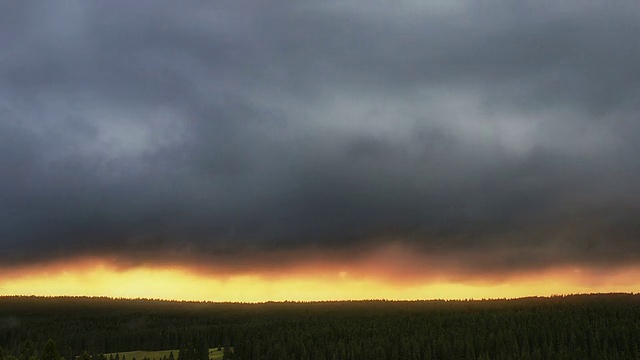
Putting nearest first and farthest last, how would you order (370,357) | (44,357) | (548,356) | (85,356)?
(85,356) → (44,357) → (548,356) → (370,357)

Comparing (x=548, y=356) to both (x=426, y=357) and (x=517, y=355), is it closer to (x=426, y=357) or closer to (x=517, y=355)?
(x=517, y=355)

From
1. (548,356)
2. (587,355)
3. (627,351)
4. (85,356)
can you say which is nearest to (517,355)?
(548,356)

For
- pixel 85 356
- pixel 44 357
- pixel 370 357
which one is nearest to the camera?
pixel 85 356

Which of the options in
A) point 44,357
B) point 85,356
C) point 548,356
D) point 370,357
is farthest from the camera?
point 370,357

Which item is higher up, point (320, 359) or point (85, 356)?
point (85, 356)

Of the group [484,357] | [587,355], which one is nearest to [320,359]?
[484,357]

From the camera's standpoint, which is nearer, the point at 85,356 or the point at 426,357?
the point at 85,356

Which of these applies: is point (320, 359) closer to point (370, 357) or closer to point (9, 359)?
point (370, 357)

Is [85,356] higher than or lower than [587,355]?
higher

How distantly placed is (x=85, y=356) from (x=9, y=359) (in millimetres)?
28172

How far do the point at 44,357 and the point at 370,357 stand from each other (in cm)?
11308

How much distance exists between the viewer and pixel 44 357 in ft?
396

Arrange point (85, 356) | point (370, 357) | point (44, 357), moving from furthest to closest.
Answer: point (370, 357), point (44, 357), point (85, 356)

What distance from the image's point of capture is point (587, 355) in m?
196
